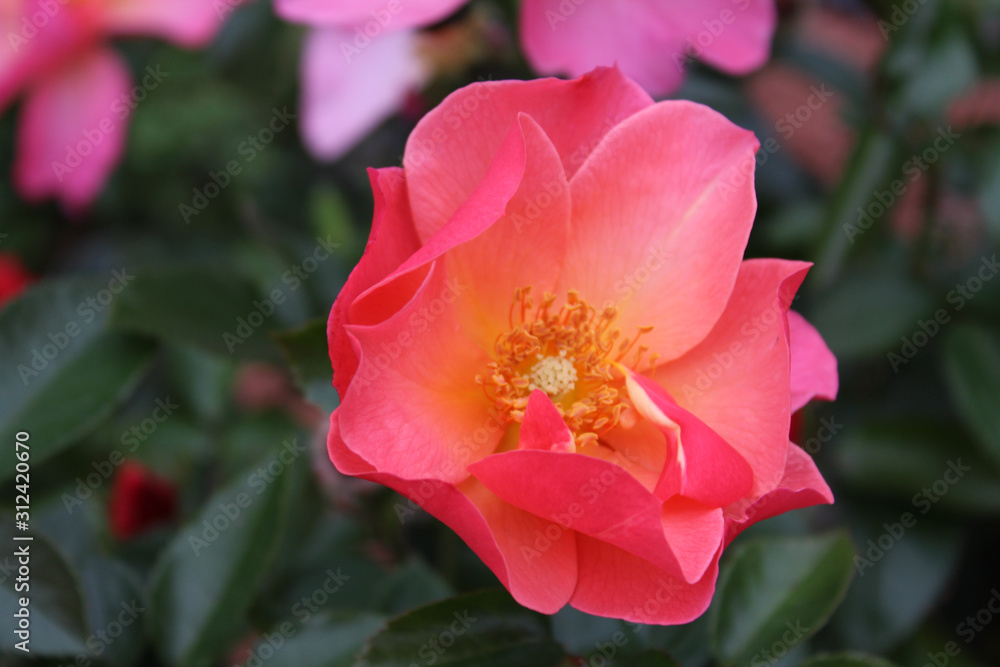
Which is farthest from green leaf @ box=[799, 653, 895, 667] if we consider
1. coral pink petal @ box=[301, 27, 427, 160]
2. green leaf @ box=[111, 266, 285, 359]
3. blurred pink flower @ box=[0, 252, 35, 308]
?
blurred pink flower @ box=[0, 252, 35, 308]

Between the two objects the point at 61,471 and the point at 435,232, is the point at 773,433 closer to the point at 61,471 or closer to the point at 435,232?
the point at 435,232

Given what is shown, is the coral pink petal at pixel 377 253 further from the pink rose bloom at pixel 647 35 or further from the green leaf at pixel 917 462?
the green leaf at pixel 917 462

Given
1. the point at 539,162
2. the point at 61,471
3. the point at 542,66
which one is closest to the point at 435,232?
the point at 539,162

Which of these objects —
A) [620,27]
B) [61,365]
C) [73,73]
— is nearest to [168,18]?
[73,73]

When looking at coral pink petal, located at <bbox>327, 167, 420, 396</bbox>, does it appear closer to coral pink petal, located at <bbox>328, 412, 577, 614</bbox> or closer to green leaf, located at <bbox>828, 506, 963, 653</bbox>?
coral pink petal, located at <bbox>328, 412, 577, 614</bbox>

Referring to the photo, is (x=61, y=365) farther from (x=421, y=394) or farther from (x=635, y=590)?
(x=635, y=590)

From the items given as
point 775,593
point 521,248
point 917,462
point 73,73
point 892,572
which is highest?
point 521,248

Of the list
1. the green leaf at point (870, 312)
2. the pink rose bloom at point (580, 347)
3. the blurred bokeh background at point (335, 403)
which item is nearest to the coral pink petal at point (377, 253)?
the pink rose bloom at point (580, 347)

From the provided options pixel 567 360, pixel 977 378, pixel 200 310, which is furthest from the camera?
pixel 977 378
